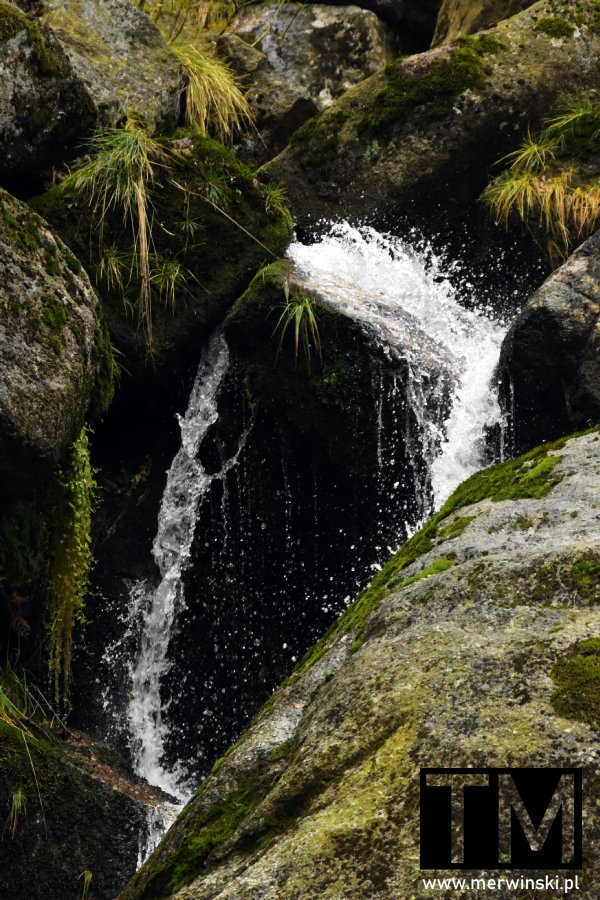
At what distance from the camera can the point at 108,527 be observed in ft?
21.6

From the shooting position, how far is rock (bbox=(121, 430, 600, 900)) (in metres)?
2.13

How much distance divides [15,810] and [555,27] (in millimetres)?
7835

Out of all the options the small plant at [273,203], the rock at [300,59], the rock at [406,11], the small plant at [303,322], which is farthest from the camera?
the rock at [406,11]

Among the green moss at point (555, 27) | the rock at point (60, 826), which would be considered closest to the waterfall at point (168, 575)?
the rock at point (60, 826)

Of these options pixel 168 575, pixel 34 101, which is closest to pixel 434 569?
pixel 168 575

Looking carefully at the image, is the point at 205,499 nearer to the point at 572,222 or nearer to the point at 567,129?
the point at 572,222

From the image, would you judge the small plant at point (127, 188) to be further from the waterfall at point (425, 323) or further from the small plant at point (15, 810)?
the small plant at point (15, 810)

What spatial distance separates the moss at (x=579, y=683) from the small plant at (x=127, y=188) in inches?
185

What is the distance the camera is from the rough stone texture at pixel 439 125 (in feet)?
26.4

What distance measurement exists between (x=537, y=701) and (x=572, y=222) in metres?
5.65

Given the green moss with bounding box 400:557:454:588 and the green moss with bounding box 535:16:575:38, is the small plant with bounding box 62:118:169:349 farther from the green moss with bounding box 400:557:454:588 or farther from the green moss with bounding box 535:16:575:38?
the green moss with bounding box 535:16:575:38

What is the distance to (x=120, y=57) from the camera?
7.85 metres

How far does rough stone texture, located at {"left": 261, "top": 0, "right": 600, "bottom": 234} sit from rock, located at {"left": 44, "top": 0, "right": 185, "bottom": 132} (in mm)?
1273

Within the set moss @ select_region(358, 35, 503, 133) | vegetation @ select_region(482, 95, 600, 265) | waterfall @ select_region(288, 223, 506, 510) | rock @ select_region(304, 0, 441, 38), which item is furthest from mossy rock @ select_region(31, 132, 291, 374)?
rock @ select_region(304, 0, 441, 38)
